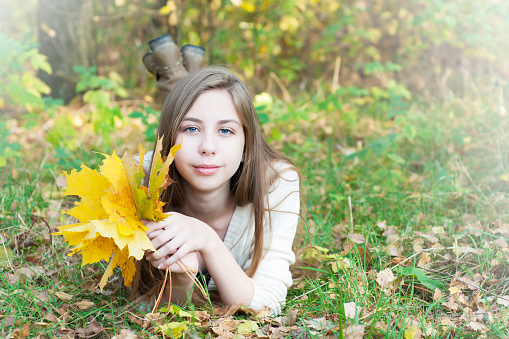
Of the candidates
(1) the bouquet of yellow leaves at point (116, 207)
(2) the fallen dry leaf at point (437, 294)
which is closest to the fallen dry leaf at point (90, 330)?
(1) the bouquet of yellow leaves at point (116, 207)

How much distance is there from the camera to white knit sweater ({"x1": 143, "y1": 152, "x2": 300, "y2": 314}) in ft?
6.42

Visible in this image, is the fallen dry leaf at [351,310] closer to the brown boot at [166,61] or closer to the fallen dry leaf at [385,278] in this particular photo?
the fallen dry leaf at [385,278]

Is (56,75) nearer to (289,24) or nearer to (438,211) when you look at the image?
(289,24)

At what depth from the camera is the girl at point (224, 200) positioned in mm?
1752

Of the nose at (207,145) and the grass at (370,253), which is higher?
the nose at (207,145)

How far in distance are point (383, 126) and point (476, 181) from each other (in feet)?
5.99

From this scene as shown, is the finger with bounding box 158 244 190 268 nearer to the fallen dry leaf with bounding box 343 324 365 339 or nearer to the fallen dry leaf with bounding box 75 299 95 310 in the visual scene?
the fallen dry leaf with bounding box 75 299 95 310

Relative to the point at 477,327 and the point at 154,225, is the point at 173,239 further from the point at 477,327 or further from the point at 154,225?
the point at 477,327

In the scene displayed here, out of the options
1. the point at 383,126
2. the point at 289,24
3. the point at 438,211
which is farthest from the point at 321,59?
the point at 438,211

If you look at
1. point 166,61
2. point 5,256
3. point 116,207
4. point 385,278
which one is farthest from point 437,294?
point 166,61

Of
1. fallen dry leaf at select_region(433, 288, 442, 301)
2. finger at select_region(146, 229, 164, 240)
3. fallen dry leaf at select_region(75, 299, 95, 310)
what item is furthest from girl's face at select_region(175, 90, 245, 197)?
fallen dry leaf at select_region(433, 288, 442, 301)

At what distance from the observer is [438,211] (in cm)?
278

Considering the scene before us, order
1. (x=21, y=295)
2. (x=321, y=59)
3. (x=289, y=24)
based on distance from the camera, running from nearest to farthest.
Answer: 1. (x=21, y=295)
2. (x=289, y=24)
3. (x=321, y=59)

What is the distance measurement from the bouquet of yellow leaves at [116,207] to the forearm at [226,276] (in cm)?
33
